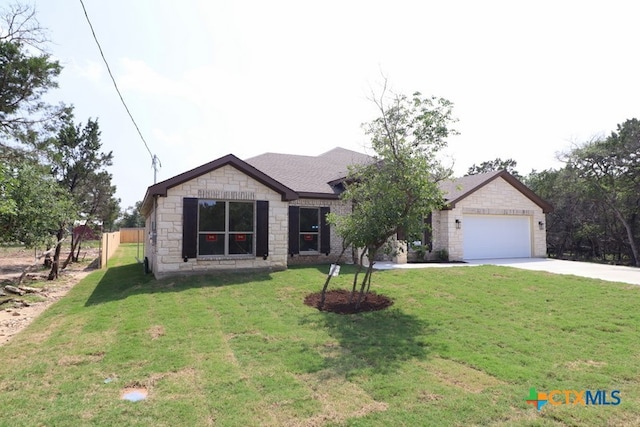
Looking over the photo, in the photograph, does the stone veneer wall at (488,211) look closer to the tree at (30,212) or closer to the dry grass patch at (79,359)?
the dry grass patch at (79,359)

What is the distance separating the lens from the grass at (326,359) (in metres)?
3.45

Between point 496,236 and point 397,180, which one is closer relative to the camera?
point 397,180

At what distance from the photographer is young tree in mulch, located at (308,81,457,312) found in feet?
23.9

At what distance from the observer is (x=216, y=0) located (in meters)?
7.71

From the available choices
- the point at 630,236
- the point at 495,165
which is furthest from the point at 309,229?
the point at 495,165

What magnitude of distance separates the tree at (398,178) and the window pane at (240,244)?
182 inches

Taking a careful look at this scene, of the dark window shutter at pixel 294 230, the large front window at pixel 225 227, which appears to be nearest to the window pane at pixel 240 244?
the large front window at pixel 225 227

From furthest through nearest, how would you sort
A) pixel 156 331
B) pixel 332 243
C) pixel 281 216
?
pixel 332 243, pixel 281 216, pixel 156 331

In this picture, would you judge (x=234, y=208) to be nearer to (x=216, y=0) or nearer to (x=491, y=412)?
(x=216, y=0)

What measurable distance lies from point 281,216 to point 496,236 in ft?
34.7

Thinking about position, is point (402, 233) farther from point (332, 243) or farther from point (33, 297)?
point (33, 297)

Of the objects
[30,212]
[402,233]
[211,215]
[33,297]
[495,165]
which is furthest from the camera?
[495,165]

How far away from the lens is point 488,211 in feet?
53.1

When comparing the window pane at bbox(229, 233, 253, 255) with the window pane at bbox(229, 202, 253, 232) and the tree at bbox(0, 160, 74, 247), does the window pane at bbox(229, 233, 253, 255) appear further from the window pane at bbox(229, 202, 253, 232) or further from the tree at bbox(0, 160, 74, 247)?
the tree at bbox(0, 160, 74, 247)
